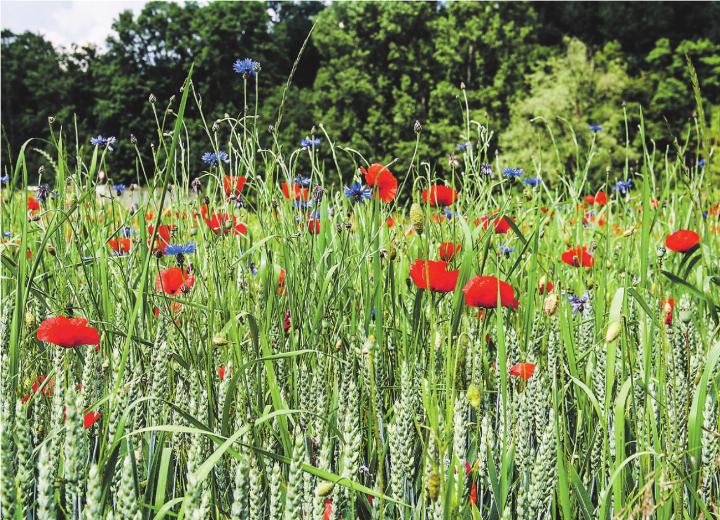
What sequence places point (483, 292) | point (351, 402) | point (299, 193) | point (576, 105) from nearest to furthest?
point (351, 402) → point (483, 292) → point (299, 193) → point (576, 105)

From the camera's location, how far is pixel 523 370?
3.52 feet

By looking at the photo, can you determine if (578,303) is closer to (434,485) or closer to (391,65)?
(434,485)

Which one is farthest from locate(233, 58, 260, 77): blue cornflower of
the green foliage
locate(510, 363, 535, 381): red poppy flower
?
the green foliage

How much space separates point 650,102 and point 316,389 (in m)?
21.8

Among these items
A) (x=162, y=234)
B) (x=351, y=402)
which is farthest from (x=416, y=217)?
(x=162, y=234)

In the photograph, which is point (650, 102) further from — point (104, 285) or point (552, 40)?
point (104, 285)

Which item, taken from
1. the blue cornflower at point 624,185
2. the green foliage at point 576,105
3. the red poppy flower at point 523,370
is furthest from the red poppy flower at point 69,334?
the green foliage at point 576,105

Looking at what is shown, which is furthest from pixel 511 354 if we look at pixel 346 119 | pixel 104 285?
pixel 346 119

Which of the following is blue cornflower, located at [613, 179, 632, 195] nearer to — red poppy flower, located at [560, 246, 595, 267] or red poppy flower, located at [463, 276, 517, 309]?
red poppy flower, located at [560, 246, 595, 267]

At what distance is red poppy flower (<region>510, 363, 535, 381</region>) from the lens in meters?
1.08

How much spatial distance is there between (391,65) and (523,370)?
22.9 m

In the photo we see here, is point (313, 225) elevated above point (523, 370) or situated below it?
above

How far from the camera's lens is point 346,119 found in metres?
22.2

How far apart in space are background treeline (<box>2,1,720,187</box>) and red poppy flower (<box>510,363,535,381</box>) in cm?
1747
